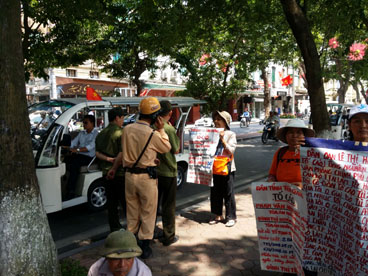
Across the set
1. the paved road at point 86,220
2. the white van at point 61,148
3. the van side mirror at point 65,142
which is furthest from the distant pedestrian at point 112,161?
the white van at point 61,148

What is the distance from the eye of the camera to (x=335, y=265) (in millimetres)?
2592

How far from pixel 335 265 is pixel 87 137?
466 cm

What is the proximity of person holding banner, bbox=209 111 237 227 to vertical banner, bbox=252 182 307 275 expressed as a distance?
5.93 feet

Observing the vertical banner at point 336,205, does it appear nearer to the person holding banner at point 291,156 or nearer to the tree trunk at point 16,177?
the person holding banner at point 291,156

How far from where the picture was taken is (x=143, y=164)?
3.80m

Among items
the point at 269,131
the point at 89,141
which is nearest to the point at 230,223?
the point at 89,141

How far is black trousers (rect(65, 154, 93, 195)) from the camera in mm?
5914

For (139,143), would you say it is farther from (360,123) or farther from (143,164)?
(360,123)

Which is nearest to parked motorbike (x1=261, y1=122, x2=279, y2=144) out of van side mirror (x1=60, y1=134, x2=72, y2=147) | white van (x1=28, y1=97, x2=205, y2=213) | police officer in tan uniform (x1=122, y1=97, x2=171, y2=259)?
white van (x1=28, y1=97, x2=205, y2=213)

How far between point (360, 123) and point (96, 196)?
463 cm

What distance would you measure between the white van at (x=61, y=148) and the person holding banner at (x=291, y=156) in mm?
3313

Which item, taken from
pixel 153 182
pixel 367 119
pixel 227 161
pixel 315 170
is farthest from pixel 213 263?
pixel 367 119

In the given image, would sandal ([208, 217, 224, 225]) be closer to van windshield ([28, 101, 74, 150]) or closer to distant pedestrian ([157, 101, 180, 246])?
distant pedestrian ([157, 101, 180, 246])

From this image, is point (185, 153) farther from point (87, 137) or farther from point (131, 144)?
point (131, 144)
